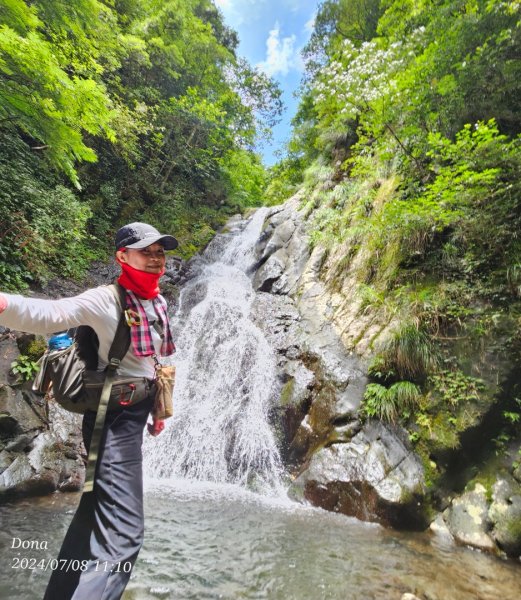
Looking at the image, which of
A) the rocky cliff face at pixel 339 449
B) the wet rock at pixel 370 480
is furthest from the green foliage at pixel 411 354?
the wet rock at pixel 370 480

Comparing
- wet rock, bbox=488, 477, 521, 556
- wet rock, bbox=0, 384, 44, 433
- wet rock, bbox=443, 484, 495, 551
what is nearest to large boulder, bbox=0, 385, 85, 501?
wet rock, bbox=0, 384, 44, 433

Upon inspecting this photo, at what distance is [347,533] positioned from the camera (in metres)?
3.97

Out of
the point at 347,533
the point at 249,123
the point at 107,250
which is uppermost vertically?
the point at 249,123

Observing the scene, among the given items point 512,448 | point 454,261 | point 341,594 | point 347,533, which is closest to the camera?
point 341,594

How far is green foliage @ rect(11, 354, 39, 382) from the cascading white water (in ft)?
8.07

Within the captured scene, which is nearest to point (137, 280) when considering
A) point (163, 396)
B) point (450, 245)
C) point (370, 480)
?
point (163, 396)

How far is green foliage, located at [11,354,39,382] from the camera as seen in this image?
4.81 meters

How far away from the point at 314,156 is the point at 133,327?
51.2 ft

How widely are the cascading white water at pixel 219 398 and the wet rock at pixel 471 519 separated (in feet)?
8.35

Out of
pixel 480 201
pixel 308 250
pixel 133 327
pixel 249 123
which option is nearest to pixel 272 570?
pixel 133 327

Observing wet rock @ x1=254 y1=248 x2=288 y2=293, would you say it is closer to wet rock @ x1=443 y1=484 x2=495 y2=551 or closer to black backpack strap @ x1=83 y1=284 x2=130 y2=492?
wet rock @ x1=443 y1=484 x2=495 y2=551

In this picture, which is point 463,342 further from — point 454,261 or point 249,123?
point 249,123

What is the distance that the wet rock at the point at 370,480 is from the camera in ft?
14.3

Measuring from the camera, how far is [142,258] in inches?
75.1
